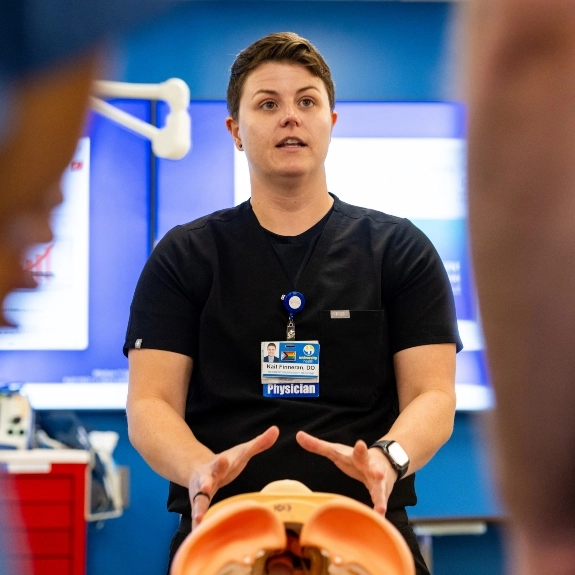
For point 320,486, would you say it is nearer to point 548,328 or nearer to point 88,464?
point 548,328

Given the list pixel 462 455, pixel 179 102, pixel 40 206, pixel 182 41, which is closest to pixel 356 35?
pixel 182 41

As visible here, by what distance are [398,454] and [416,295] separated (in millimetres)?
388

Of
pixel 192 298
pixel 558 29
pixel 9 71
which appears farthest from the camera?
pixel 192 298

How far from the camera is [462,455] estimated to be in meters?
3.28

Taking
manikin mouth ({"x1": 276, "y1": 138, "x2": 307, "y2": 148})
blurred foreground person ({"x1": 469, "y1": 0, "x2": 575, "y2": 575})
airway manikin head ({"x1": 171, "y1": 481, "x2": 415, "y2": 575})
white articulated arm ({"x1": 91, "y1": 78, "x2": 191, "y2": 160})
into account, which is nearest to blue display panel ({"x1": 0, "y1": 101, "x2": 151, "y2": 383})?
white articulated arm ({"x1": 91, "y1": 78, "x2": 191, "y2": 160})

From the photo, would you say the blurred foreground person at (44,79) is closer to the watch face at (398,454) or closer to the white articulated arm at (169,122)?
the watch face at (398,454)

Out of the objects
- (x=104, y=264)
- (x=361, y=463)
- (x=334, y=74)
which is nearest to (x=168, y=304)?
(x=361, y=463)

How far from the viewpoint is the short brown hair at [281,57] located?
5.41 ft

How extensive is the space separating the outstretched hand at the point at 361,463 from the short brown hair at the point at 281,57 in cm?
80

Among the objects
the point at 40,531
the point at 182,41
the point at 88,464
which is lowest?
the point at 40,531

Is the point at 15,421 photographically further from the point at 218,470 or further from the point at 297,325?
the point at 218,470

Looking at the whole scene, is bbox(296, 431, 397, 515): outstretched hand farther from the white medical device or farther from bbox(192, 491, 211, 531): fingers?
the white medical device

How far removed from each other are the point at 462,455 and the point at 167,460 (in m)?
2.08

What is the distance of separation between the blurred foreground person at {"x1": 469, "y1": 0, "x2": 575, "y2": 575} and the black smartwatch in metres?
1.02
